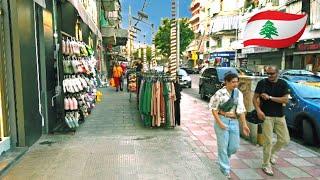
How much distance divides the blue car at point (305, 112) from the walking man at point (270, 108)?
260 centimetres

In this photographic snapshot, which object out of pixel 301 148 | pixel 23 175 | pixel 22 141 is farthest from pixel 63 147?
pixel 301 148

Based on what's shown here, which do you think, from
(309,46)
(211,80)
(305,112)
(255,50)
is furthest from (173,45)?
(255,50)

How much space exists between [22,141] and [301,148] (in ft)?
19.0

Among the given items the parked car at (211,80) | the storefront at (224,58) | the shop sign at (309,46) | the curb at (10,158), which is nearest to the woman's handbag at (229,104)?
the curb at (10,158)

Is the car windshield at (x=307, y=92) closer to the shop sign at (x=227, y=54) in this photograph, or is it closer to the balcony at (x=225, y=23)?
the shop sign at (x=227, y=54)

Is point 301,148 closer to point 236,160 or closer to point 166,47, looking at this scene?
point 236,160

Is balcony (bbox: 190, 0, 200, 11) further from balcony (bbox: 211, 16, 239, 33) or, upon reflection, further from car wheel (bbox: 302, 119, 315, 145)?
car wheel (bbox: 302, 119, 315, 145)

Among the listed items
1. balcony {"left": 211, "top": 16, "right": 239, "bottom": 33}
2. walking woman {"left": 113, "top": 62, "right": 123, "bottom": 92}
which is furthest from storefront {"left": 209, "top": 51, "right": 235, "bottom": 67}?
walking woman {"left": 113, "top": 62, "right": 123, "bottom": 92}

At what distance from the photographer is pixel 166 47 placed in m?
66.1

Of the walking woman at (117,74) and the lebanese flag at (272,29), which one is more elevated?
the lebanese flag at (272,29)

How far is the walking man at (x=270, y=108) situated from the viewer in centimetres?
611

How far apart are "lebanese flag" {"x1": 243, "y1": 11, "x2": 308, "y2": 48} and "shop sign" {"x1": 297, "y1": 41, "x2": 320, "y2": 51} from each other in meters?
8.75

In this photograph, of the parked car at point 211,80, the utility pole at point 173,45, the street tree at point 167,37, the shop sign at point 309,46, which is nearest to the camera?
the utility pole at point 173,45

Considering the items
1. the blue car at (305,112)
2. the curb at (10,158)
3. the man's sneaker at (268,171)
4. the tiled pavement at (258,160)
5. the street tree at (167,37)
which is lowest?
the tiled pavement at (258,160)
